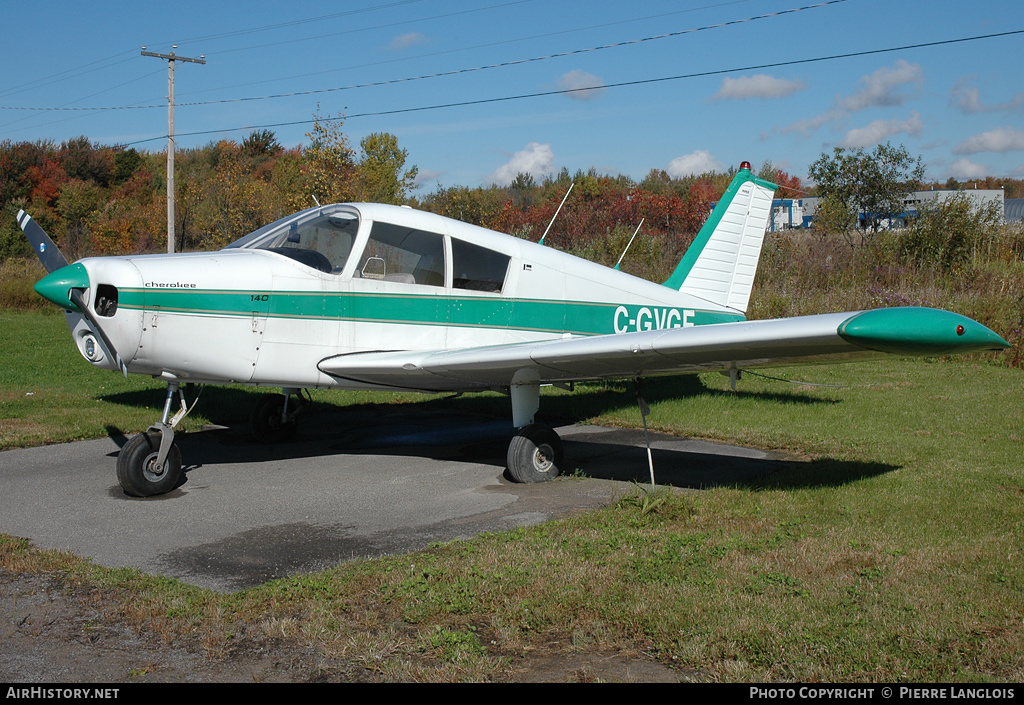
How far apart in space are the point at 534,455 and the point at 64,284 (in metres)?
3.95

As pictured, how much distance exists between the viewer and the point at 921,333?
15.7 feet

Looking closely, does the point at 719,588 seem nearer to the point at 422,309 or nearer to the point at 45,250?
the point at 422,309

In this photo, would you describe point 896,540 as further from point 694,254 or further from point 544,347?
point 694,254

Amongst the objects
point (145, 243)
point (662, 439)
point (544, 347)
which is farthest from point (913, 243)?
point (145, 243)

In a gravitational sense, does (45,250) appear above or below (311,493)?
above

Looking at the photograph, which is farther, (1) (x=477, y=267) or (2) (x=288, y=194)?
(2) (x=288, y=194)

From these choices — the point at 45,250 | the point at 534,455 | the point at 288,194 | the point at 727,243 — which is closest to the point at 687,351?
the point at 534,455

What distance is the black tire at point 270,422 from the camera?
918 centimetres

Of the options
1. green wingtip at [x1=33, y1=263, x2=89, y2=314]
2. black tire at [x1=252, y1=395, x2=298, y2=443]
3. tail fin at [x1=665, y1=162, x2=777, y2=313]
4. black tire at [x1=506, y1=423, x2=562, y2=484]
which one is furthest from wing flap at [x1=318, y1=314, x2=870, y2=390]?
tail fin at [x1=665, y1=162, x2=777, y2=313]

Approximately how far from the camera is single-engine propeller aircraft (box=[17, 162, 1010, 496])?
606 centimetres

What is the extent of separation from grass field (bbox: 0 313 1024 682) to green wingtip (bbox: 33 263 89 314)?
1.81m

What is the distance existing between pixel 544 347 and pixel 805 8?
15173mm

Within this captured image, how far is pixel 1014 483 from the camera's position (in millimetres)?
6551

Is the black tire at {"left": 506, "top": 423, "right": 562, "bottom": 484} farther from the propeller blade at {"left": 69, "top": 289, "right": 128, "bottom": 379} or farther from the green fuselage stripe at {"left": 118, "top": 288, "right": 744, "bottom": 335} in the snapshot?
the propeller blade at {"left": 69, "top": 289, "right": 128, "bottom": 379}
